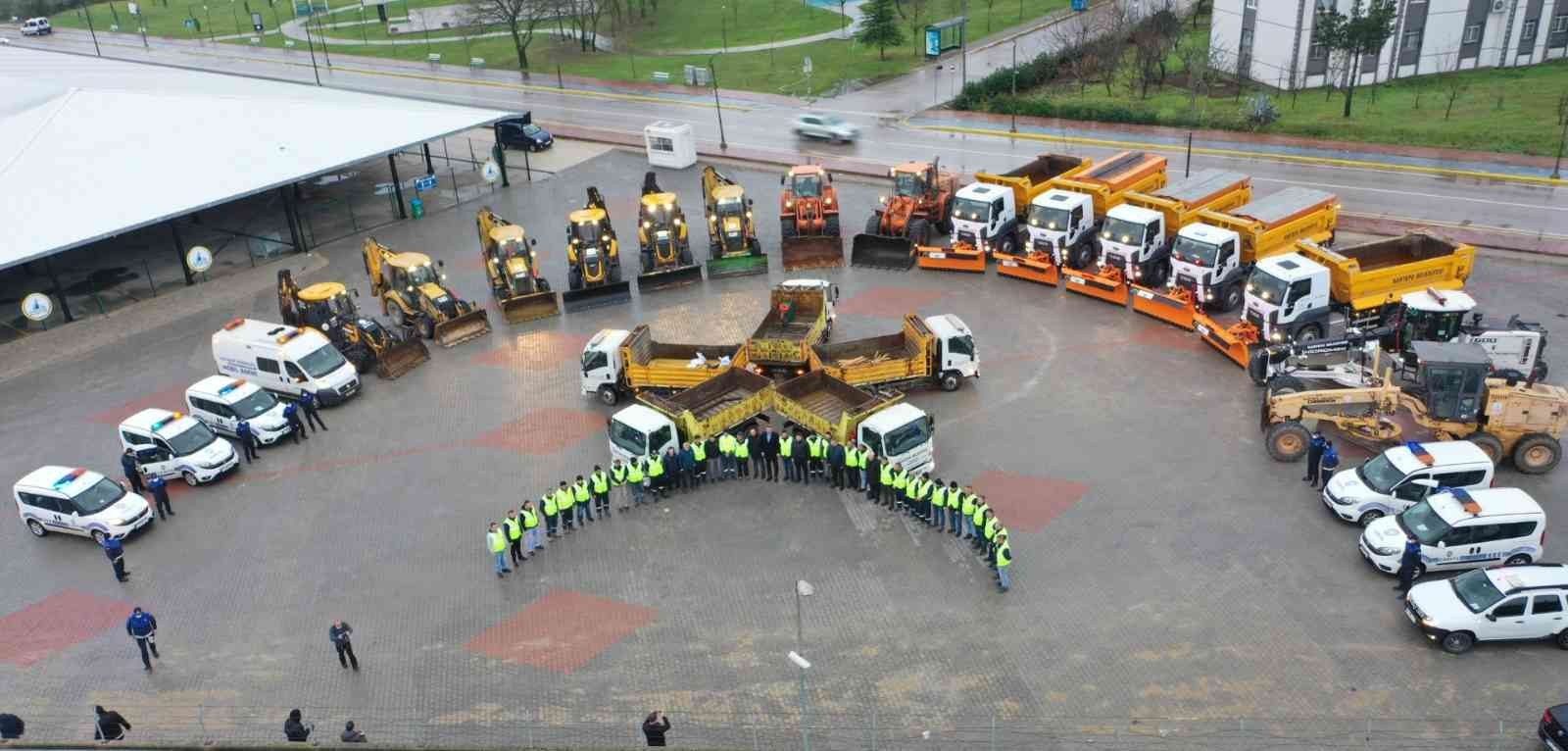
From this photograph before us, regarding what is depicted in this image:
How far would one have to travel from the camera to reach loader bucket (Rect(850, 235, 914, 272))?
34.4 m

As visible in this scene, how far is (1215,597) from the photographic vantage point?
19203 millimetres

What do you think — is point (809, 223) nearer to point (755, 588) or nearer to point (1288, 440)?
point (1288, 440)

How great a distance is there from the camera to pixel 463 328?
31484 millimetres

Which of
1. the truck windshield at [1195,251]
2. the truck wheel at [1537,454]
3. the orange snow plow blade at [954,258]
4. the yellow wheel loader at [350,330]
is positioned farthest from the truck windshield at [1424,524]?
the yellow wheel loader at [350,330]

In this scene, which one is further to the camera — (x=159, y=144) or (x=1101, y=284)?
(x=159, y=144)

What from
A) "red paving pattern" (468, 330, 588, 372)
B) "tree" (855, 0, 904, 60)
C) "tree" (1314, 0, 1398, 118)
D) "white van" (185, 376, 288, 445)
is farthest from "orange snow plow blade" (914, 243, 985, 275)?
"tree" (855, 0, 904, 60)

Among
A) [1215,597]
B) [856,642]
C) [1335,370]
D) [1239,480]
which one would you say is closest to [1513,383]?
[1335,370]

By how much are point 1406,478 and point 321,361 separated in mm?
23383

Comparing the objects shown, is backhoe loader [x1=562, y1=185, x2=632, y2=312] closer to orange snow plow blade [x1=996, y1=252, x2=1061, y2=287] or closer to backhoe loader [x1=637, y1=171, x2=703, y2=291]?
backhoe loader [x1=637, y1=171, x2=703, y2=291]

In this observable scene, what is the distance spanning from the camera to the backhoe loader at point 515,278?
32.4 m

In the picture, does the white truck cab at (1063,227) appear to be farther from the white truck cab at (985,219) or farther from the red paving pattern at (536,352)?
the red paving pattern at (536,352)

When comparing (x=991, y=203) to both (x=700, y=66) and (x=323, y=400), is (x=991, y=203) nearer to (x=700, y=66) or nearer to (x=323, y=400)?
(x=323, y=400)

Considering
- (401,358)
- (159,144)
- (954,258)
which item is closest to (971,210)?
(954,258)

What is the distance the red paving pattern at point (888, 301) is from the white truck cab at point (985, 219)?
2603 mm
